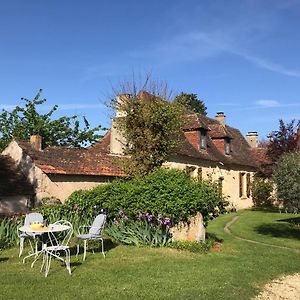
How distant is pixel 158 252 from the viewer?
432 inches

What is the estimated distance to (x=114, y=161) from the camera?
744 inches

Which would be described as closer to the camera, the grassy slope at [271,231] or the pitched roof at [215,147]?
the grassy slope at [271,231]

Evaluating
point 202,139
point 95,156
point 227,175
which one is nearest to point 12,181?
point 95,156

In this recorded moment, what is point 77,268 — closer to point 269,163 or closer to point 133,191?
point 133,191

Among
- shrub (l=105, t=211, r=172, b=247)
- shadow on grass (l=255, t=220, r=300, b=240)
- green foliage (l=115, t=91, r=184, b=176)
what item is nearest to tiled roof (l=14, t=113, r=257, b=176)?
green foliage (l=115, t=91, r=184, b=176)

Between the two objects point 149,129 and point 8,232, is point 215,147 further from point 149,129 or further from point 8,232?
point 8,232

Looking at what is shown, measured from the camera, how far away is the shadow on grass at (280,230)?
1668cm

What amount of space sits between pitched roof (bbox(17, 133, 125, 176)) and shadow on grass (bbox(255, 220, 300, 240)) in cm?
753

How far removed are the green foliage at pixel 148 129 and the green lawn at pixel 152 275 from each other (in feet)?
18.6

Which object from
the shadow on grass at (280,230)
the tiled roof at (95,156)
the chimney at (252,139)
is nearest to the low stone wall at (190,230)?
the shadow on grass at (280,230)

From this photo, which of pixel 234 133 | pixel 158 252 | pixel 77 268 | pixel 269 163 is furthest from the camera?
pixel 234 133

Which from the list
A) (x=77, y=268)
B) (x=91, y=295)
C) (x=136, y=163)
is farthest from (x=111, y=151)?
(x=91, y=295)

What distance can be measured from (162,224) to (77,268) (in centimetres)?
357

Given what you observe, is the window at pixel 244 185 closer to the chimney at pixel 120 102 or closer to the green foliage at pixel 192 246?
the chimney at pixel 120 102
